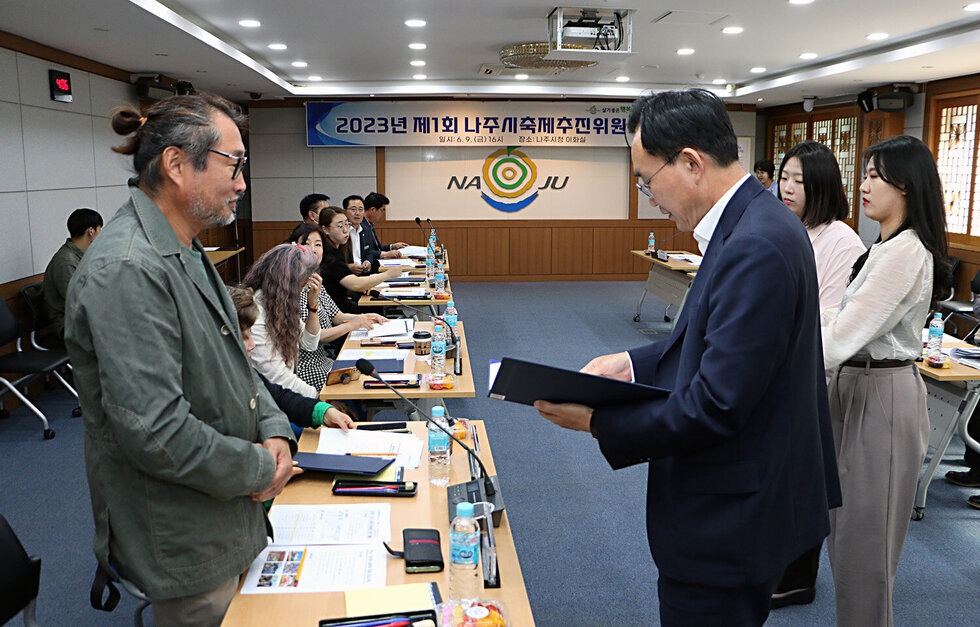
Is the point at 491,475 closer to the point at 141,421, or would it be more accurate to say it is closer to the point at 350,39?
the point at 141,421

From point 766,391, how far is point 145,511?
1282mm

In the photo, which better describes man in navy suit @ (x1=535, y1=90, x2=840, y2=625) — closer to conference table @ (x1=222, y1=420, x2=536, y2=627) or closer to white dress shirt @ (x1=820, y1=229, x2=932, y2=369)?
conference table @ (x1=222, y1=420, x2=536, y2=627)

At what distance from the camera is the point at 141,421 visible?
4.60 ft

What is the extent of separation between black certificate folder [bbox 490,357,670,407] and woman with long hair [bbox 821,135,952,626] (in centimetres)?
126

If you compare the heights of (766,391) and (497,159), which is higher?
(497,159)

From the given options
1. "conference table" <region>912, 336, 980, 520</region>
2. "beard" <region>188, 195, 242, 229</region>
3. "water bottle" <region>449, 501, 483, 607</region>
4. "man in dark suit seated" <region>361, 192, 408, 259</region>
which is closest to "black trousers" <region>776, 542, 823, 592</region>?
"conference table" <region>912, 336, 980, 520</region>

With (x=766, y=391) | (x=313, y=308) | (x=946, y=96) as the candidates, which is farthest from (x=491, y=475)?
(x=946, y=96)

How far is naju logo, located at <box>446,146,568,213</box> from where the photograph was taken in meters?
11.6

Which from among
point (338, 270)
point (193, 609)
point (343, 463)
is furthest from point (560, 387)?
point (338, 270)

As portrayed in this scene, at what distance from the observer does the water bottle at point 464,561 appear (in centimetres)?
155

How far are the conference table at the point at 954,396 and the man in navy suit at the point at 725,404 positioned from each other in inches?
104

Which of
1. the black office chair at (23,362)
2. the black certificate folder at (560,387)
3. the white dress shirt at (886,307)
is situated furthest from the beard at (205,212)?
the black office chair at (23,362)

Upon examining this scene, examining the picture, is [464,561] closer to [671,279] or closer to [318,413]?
[318,413]

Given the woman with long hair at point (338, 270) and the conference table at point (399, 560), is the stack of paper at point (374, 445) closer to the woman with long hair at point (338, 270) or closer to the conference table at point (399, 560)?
the conference table at point (399, 560)
